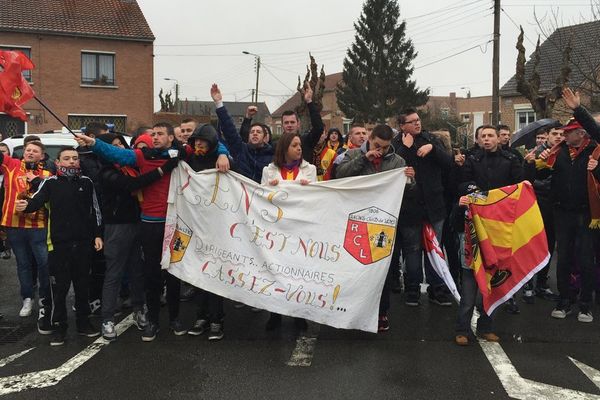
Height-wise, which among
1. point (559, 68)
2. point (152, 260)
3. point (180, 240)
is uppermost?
point (559, 68)

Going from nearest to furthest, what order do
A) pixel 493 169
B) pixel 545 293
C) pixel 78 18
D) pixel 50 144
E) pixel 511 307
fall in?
1. pixel 493 169
2. pixel 511 307
3. pixel 545 293
4. pixel 50 144
5. pixel 78 18

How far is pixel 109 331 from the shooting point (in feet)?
16.5

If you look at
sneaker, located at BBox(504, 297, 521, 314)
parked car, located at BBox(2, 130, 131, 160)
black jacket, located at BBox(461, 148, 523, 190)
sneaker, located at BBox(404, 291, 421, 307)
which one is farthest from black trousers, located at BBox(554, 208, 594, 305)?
parked car, located at BBox(2, 130, 131, 160)

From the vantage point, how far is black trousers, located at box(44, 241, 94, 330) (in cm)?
495

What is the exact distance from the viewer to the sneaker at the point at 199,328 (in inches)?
201

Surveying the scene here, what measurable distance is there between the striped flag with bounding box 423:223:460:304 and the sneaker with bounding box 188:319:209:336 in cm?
240

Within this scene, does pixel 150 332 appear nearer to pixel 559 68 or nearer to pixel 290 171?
pixel 290 171

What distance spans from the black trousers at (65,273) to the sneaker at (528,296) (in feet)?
16.2

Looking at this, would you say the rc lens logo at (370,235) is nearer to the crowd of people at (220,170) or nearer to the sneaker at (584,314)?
the crowd of people at (220,170)

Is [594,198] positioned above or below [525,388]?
above

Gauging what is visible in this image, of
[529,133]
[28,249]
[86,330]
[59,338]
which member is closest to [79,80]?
[28,249]

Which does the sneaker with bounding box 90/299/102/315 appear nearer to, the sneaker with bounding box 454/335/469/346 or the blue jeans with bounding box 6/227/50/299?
the blue jeans with bounding box 6/227/50/299

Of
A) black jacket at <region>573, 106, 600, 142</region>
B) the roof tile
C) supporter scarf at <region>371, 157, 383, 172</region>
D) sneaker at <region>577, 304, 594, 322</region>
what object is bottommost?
sneaker at <region>577, 304, 594, 322</region>

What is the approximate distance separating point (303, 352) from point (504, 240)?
6.94 ft
